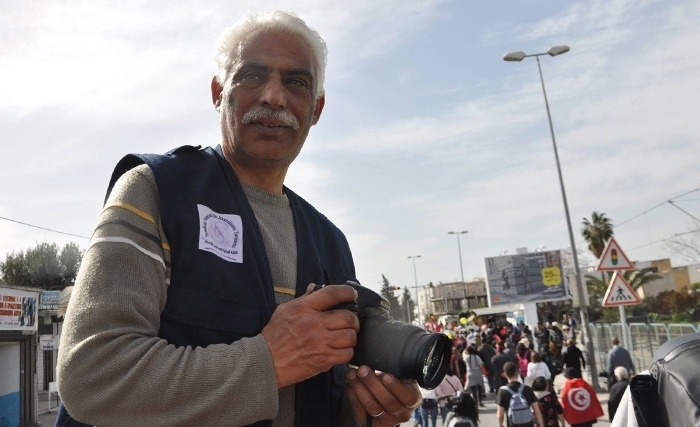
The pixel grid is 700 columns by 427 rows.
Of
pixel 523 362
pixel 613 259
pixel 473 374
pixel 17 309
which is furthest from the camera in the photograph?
pixel 17 309

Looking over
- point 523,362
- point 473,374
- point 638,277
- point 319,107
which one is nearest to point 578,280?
point 523,362

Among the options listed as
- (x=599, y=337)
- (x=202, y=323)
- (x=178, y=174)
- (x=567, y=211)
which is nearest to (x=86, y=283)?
(x=202, y=323)

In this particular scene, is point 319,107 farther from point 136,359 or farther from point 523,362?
point 523,362

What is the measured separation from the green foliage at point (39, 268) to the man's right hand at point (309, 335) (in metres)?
37.3

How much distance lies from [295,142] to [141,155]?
0.45m

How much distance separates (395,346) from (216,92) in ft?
3.14

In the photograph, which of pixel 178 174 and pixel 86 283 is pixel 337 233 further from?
pixel 86 283

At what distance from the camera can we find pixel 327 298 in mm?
1284

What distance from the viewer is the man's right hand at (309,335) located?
1.25 meters

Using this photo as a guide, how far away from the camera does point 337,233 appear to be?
2.14 m

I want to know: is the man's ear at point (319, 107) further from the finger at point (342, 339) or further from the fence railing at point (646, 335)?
the fence railing at point (646, 335)

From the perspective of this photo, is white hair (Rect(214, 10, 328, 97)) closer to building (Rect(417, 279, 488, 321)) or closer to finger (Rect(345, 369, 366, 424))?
finger (Rect(345, 369, 366, 424))

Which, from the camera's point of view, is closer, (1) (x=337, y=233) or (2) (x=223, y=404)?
(2) (x=223, y=404)

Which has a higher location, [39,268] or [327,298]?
[39,268]
